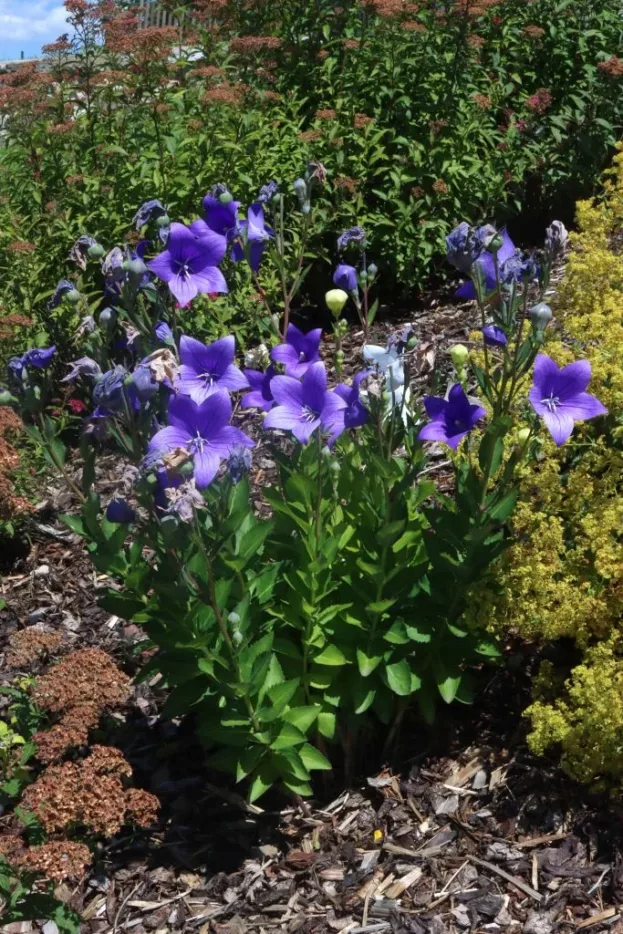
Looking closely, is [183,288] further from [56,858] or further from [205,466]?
[56,858]

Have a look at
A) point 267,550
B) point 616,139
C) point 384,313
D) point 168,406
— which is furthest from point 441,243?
point 168,406

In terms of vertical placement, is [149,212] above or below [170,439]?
above

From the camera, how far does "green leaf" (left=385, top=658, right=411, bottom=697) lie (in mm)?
2881

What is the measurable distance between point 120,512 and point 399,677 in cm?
96

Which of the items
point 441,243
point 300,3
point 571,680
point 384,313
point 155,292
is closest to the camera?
point 155,292

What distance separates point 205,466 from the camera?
7.76 feet

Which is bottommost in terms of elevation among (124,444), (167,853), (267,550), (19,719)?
(167,853)

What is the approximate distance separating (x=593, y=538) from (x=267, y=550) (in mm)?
982

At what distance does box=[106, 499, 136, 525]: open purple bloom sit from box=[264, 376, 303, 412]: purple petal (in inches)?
19.6

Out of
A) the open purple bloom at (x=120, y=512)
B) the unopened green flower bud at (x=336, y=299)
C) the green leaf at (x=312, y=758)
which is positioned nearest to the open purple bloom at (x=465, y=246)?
the unopened green flower bud at (x=336, y=299)

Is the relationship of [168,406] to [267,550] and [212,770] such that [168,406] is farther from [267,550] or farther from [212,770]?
[212,770]

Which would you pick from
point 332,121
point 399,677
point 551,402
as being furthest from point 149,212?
point 332,121

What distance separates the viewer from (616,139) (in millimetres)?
7297

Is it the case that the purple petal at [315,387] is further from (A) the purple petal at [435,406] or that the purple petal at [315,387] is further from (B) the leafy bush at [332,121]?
(B) the leafy bush at [332,121]
